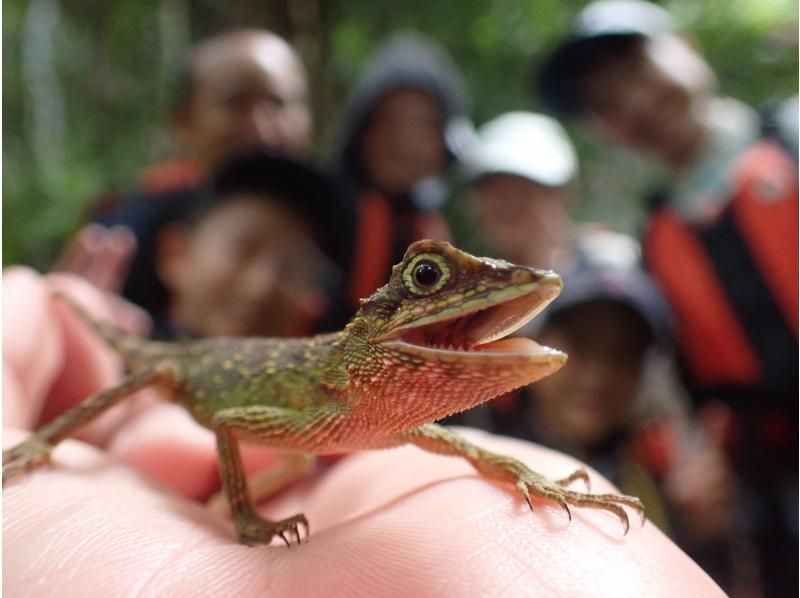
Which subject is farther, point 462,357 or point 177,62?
point 177,62

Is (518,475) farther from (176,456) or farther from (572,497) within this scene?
(176,456)

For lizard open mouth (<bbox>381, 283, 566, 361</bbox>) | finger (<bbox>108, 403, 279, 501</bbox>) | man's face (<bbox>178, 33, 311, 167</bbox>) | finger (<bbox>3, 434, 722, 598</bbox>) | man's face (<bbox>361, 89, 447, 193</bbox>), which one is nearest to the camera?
finger (<bbox>3, 434, 722, 598</bbox>)

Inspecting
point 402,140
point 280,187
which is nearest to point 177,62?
point 402,140

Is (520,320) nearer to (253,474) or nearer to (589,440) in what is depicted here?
(253,474)

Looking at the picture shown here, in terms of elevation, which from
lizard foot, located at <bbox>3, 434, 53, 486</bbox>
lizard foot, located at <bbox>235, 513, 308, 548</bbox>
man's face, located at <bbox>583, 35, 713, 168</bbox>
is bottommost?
lizard foot, located at <bbox>3, 434, 53, 486</bbox>

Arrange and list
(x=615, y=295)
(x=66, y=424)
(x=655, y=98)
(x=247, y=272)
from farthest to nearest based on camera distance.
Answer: (x=655, y=98)
(x=247, y=272)
(x=615, y=295)
(x=66, y=424)

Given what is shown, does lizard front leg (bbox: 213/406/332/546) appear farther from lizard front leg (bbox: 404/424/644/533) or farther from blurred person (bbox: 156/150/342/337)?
blurred person (bbox: 156/150/342/337)

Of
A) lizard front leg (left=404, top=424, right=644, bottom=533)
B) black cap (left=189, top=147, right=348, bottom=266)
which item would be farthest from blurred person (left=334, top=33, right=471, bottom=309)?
lizard front leg (left=404, top=424, right=644, bottom=533)
